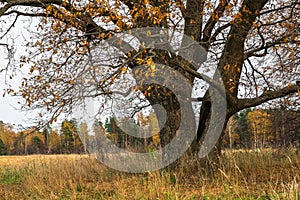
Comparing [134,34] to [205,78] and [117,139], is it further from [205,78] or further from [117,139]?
[117,139]

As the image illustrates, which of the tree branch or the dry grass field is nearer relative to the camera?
the dry grass field

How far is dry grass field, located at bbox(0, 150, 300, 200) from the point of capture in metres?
5.39

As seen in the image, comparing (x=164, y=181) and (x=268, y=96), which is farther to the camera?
(x=268, y=96)

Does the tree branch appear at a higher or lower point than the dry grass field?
higher

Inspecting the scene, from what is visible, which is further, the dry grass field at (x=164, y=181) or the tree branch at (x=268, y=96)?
the tree branch at (x=268, y=96)

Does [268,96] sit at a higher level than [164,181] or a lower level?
higher

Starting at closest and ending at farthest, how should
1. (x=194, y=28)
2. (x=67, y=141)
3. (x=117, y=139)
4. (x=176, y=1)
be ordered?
1. (x=176, y=1)
2. (x=194, y=28)
3. (x=117, y=139)
4. (x=67, y=141)

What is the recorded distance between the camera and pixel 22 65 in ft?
27.6

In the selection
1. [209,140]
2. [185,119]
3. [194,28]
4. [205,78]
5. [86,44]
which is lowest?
[209,140]

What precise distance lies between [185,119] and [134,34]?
9.36 ft

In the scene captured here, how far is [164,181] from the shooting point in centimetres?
589

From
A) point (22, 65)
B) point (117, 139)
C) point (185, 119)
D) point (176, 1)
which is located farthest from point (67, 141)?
point (176, 1)

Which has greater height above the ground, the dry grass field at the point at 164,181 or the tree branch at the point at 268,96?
the tree branch at the point at 268,96

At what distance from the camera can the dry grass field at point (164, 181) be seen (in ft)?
17.7
